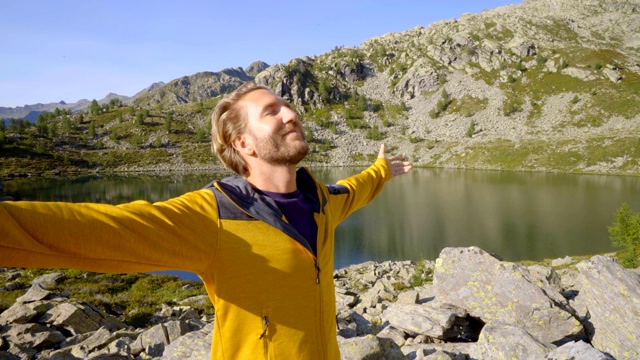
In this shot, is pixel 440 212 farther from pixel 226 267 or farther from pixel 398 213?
pixel 226 267

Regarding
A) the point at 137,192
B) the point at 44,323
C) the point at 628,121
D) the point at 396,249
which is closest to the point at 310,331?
the point at 44,323

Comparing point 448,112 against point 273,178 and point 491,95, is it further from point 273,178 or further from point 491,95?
point 273,178

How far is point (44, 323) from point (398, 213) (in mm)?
41512

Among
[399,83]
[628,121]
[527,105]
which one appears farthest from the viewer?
[399,83]

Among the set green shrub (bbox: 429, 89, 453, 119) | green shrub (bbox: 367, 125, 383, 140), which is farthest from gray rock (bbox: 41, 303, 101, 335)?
green shrub (bbox: 429, 89, 453, 119)

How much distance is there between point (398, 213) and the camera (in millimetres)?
48031

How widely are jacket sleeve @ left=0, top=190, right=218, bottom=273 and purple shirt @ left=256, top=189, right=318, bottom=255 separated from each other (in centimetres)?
55

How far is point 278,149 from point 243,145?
0.32 meters

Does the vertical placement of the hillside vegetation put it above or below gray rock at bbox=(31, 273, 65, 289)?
above

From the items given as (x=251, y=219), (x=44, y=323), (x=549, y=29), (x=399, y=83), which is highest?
(x=549, y=29)

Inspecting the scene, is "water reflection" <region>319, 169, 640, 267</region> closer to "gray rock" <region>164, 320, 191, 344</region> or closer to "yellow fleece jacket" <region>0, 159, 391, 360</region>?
"gray rock" <region>164, 320, 191, 344</region>

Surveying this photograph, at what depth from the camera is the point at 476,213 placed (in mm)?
46500

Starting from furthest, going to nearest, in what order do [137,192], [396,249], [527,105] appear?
[527,105] < [137,192] < [396,249]

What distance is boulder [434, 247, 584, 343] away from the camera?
8.20 meters
